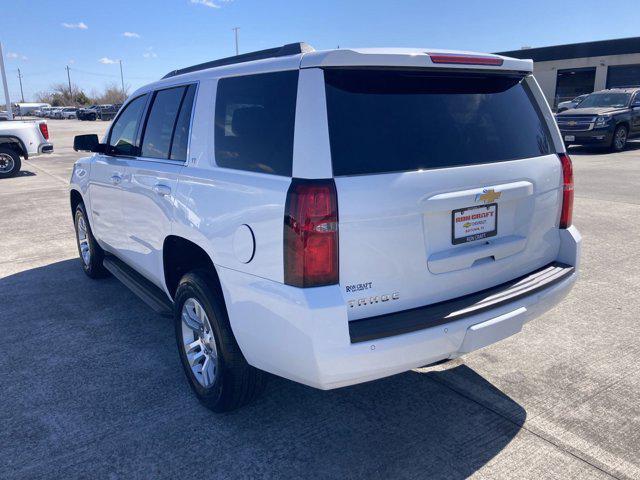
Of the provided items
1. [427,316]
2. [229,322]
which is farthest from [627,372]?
[229,322]

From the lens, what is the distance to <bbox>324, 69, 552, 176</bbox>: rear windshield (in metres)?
2.62

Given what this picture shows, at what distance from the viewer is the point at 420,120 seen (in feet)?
9.28

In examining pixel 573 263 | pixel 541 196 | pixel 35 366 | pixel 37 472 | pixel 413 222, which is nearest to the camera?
pixel 413 222

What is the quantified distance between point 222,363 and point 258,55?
1.82 meters

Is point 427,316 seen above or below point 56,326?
above

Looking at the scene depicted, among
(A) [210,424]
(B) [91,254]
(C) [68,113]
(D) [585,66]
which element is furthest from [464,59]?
(C) [68,113]

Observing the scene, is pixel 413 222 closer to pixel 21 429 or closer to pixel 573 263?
pixel 573 263

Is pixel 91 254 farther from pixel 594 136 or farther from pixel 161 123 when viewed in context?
pixel 594 136

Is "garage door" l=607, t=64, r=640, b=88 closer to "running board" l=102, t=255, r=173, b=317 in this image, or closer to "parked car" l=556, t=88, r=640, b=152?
"parked car" l=556, t=88, r=640, b=152

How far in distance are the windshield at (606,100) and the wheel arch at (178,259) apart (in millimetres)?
18255

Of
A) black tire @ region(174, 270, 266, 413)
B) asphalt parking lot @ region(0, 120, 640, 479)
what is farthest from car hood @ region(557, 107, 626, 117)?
black tire @ region(174, 270, 266, 413)

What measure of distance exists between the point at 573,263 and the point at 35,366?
3.80 metres

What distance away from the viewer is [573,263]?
351cm

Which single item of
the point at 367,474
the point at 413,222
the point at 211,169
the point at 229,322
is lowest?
the point at 367,474
